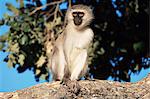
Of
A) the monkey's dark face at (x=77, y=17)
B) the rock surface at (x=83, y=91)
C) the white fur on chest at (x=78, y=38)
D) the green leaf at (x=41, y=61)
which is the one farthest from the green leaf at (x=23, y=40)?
the rock surface at (x=83, y=91)

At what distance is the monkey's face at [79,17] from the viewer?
407 inches

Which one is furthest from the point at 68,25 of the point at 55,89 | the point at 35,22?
the point at 35,22

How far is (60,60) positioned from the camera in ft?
34.0

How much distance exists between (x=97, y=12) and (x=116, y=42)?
838mm

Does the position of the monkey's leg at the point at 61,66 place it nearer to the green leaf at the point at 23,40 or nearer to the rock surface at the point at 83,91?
the rock surface at the point at 83,91

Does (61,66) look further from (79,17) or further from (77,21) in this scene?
(79,17)

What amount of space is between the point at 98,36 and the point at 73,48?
436 cm

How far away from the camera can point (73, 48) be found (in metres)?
10.1

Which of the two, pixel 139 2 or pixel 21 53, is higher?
pixel 139 2

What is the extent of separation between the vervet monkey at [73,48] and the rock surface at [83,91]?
5.38ft

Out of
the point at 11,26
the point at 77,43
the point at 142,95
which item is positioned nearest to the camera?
the point at 142,95

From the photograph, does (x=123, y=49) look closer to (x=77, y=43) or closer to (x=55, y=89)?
(x=77, y=43)

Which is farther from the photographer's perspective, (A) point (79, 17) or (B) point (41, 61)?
(B) point (41, 61)

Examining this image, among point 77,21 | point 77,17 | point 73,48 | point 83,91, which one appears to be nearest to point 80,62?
point 73,48
